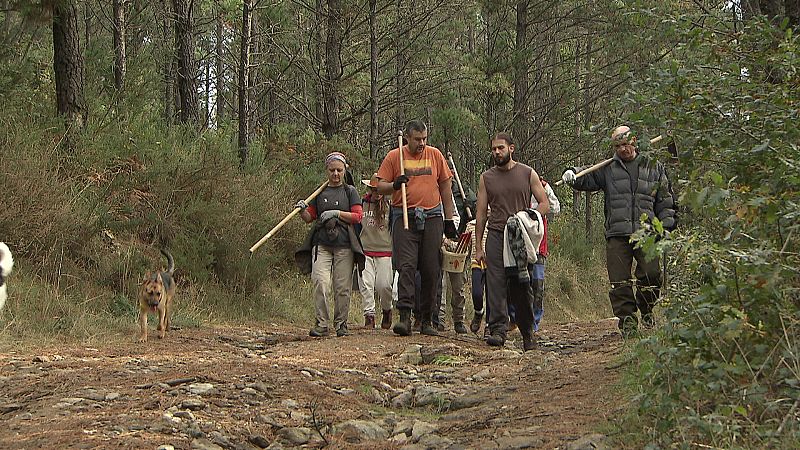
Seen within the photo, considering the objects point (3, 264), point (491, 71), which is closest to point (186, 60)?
point (491, 71)

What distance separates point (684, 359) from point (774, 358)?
42 centimetres

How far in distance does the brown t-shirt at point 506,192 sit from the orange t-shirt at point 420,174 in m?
0.96

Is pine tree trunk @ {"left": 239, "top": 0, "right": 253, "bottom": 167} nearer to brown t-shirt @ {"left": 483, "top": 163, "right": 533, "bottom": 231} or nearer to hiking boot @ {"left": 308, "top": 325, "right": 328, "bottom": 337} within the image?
hiking boot @ {"left": 308, "top": 325, "right": 328, "bottom": 337}

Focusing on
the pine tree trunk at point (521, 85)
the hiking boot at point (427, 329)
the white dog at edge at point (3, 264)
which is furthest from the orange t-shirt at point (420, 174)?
the pine tree trunk at point (521, 85)

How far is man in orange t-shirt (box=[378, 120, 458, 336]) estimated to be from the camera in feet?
33.9

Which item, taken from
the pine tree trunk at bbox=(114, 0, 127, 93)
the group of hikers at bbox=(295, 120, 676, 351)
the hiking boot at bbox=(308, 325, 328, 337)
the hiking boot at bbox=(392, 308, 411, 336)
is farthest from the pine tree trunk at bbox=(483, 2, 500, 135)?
the hiking boot at bbox=(392, 308, 411, 336)

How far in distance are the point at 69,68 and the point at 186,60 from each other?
16.5 feet

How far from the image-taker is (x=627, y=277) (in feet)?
30.3

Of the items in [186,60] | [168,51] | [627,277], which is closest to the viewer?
[627,277]

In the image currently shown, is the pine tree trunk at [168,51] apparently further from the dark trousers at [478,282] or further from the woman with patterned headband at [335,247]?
the dark trousers at [478,282]

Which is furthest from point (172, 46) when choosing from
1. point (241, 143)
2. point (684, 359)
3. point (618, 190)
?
point (684, 359)

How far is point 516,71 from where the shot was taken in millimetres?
20875

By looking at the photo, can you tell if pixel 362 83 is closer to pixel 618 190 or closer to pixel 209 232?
pixel 209 232

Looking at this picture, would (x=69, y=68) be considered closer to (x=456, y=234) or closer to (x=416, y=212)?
(x=416, y=212)
